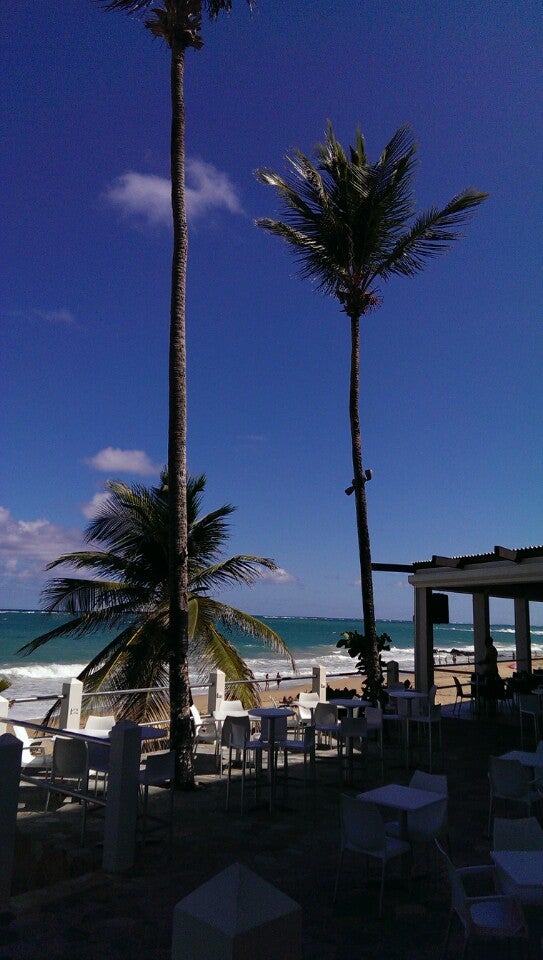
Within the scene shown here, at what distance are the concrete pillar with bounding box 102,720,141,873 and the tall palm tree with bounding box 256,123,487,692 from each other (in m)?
6.22

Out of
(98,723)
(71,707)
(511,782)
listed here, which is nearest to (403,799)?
(511,782)

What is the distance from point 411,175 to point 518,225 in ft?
8.45

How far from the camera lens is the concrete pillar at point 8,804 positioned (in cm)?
442

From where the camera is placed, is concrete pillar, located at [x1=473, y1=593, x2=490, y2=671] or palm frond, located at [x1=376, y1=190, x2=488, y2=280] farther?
concrete pillar, located at [x1=473, y1=593, x2=490, y2=671]

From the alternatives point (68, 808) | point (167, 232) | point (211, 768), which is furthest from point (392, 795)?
point (167, 232)

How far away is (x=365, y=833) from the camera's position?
4039 millimetres

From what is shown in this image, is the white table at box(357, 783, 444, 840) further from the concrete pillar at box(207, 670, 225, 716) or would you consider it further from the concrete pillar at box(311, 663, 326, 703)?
the concrete pillar at box(311, 663, 326, 703)

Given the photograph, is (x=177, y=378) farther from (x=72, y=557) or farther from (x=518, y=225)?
(x=518, y=225)

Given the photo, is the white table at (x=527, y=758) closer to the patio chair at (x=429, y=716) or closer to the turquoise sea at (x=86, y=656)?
the patio chair at (x=429, y=716)

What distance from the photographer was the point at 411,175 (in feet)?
34.4

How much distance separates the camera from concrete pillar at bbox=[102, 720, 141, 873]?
4.63 meters

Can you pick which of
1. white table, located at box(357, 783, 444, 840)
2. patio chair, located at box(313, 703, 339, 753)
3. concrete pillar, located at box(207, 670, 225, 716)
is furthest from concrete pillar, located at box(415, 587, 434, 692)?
white table, located at box(357, 783, 444, 840)

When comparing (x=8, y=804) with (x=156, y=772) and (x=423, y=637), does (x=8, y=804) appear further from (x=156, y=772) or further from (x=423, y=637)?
(x=423, y=637)

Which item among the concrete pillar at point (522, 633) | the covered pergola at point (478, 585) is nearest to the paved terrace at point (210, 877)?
the covered pergola at point (478, 585)
